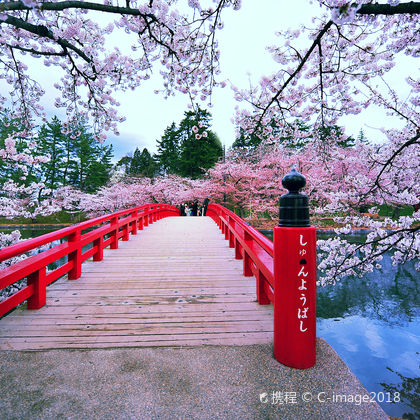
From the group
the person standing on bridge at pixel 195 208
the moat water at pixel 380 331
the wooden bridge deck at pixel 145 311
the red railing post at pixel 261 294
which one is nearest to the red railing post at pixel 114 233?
the wooden bridge deck at pixel 145 311

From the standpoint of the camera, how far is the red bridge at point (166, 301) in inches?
64.3

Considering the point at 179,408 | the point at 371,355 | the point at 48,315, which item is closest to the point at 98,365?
the point at 179,408

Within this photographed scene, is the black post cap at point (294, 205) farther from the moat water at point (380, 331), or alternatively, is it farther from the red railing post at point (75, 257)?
the red railing post at point (75, 257)

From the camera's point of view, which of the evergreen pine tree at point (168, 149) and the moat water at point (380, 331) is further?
the evergreen pine tree at point (168, 149)

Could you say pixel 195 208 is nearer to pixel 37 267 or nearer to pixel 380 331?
pixel 380 331

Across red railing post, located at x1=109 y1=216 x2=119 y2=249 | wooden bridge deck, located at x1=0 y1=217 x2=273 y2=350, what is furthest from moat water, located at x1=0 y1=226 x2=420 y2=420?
red railing post, located at x1=109 y1=216 x2=119 y2=249

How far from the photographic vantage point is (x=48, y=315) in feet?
7.99

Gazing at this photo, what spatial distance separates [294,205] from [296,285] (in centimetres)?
55

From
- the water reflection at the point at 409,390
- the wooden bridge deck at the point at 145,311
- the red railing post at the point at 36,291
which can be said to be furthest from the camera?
the water reflection at the point at 409,390

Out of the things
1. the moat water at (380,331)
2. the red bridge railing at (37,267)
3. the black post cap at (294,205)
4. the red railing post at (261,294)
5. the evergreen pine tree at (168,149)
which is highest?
the evergreen pine tree at (168,149)

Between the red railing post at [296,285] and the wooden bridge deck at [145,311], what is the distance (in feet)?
1.37

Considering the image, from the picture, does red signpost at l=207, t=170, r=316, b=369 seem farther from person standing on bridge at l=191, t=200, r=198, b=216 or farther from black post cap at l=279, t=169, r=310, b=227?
person standing on bridge at l=191, t=200, r=198, b=216

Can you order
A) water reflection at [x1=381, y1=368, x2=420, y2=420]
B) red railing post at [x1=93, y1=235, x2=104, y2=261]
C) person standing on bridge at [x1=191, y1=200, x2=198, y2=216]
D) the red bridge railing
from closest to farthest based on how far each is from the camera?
the red bridge railing, water reflection at [x1=381, y1=368, x2=420, y2=420], red railing post at [x1=93, y1=235, x2=104, y2=261], person standing on bridge at [x1=191, y1=200, x2=198, y2=216]

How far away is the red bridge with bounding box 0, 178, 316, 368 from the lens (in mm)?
1634
